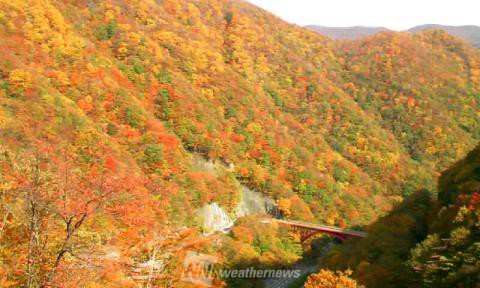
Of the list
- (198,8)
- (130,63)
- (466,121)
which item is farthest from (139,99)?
(466,121)

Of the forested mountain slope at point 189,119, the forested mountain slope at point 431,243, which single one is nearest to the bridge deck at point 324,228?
Result: the forested mountain slope at point 189,119

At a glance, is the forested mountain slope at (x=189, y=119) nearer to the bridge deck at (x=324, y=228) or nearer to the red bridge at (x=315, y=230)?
the bridge deck at (x=324, y=228)

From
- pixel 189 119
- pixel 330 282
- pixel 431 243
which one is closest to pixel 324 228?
pixel 189 119

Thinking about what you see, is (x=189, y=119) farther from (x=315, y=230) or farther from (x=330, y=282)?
(x=330, y=282)

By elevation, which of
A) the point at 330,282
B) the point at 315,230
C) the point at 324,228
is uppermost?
the point at 330,282

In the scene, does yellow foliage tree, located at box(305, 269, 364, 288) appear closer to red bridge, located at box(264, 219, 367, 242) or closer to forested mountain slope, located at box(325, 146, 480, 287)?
forested mountain slope, located at box(325, 146, 480, 287)

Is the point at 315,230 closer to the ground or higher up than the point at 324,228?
closer to the ground

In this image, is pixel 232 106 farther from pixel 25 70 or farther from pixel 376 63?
pixel 376 63
